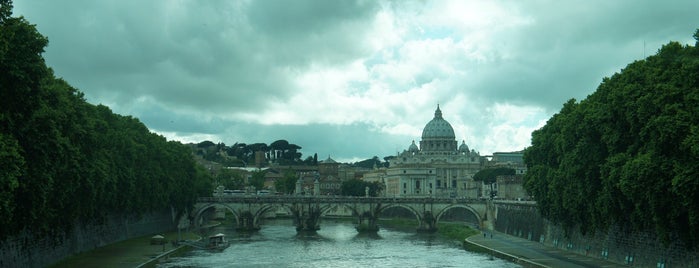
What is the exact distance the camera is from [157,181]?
8500 centimetres

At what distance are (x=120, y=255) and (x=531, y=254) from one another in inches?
1097

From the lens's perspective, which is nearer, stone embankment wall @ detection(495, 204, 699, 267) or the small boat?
stone embankment wall @ detection(495, 204, 699, 267)

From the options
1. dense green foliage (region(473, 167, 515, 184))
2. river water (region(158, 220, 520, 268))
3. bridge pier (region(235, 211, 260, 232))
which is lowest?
river water (region(158, 220, 520, 268))

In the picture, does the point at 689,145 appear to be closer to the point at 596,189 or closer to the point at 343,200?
the point at 596,189

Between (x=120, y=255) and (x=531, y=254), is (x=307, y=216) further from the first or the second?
(x=120, y=255)

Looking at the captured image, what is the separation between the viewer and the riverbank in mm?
54438

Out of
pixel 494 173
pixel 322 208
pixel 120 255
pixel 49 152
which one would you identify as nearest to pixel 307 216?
pixel 322 208

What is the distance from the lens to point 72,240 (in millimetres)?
59375

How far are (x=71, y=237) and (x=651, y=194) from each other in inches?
1399

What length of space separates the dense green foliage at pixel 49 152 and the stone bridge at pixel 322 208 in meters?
35.9

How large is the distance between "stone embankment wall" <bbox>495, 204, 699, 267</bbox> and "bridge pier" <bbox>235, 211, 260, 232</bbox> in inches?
1519

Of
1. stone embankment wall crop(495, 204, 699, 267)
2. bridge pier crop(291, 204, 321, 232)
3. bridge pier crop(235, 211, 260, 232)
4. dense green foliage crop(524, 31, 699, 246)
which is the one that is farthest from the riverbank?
bridge pier crop(291, 204, 321, 232)

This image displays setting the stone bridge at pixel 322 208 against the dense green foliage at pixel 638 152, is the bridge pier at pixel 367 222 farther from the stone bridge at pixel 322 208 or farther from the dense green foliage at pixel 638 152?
the dense green foliage at pixel 638 152

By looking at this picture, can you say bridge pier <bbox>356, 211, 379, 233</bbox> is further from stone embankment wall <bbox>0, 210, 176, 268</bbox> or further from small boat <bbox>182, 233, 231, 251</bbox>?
small boat <bbox>182, 233, 231, 251</bbox>
